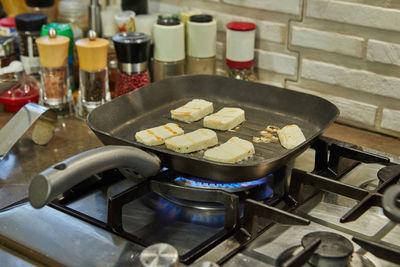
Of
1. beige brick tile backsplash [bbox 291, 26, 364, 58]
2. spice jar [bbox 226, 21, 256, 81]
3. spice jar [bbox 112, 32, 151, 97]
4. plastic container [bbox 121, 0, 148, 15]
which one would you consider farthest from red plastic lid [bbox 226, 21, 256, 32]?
plastic container [bbox 121, 0, 148, 15]

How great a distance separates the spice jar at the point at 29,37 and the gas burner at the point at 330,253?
0.91 metres

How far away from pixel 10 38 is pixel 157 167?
751 millimetres

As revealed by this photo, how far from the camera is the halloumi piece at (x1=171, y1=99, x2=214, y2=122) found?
1200 mm

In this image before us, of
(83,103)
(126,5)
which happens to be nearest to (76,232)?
(83,103)

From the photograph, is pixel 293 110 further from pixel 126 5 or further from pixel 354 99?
pixel 126 5

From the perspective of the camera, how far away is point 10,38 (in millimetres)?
1481

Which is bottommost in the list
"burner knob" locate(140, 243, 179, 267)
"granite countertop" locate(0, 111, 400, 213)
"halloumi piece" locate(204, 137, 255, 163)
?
"granite countertop" locate(0, 111, 400, 213)

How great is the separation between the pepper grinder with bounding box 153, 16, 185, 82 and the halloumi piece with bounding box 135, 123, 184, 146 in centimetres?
32

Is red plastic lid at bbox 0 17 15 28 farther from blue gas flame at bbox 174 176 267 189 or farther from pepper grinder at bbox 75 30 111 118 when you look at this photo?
blue gas flame at bbox 174 176 267 189

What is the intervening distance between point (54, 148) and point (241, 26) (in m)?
0.53

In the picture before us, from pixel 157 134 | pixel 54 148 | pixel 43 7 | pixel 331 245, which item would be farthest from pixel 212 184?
pixel 43 7

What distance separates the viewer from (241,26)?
138 centimetres

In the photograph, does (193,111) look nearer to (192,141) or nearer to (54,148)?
(192,141)

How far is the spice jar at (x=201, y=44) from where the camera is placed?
4.67 feet
